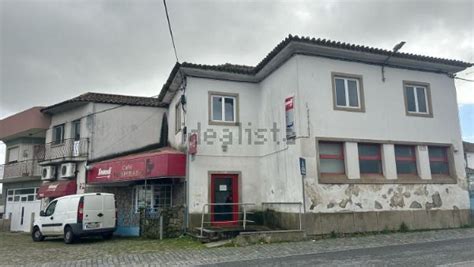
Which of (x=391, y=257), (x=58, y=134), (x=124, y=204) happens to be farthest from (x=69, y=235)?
(x=391, y=257)

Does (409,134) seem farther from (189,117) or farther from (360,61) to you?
(189,117)

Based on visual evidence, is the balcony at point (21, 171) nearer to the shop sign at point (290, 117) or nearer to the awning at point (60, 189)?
the awning at point (60, 189)

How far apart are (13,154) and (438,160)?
26392mm

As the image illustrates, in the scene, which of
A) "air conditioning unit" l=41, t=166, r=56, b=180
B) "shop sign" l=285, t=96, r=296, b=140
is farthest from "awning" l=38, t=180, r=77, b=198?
"shop sign" l=285, t=96, r=296, b=140

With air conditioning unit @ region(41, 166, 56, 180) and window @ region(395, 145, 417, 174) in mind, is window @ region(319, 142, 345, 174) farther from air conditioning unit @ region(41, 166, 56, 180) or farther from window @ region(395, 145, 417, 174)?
air conditioning unit @ region(41, 166, 56, 180)

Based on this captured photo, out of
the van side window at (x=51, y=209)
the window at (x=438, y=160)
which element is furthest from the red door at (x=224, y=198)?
the window at (x=438, y=160)

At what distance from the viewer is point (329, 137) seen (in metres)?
12.9

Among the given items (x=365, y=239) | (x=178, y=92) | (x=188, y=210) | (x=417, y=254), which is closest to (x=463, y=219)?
(x=365, y=239)

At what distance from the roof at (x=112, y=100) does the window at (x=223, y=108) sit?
582 cm

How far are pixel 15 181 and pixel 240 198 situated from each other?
1843cm

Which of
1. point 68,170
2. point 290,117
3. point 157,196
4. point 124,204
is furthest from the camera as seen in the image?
point 68,170

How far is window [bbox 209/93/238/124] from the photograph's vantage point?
50.5ft

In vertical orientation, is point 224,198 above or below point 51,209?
above

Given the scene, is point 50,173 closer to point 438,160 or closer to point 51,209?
point 51,209
